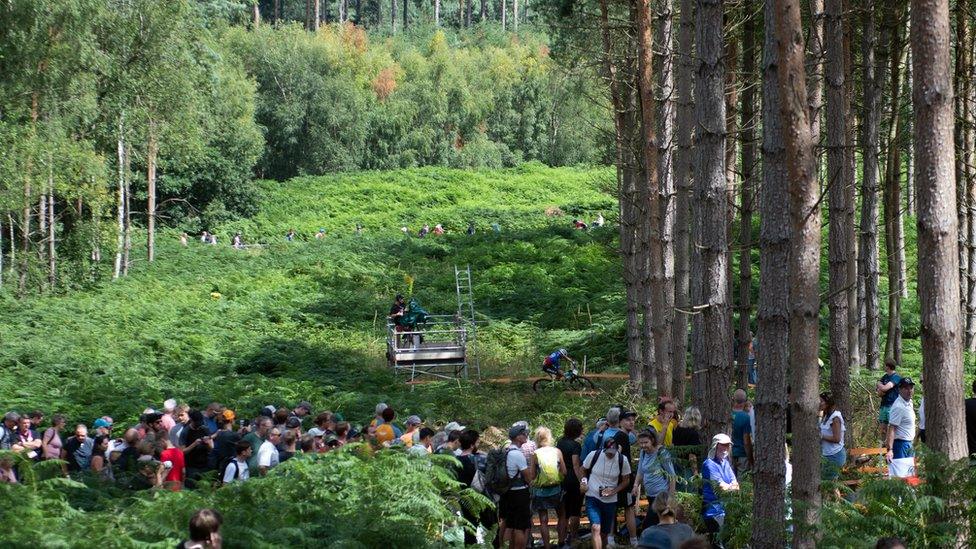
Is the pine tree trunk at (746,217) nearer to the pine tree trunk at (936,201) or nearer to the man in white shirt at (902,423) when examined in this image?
the man in white shirt at (902,423)

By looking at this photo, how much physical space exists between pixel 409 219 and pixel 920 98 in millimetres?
56050

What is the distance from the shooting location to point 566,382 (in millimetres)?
25953

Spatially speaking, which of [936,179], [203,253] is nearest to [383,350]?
[203,253]

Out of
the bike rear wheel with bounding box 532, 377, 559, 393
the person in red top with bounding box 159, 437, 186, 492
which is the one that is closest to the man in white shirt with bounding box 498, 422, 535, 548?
the person in red top with bounding box 159, 437, 186, 492

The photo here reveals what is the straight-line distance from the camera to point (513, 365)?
30.0 metres

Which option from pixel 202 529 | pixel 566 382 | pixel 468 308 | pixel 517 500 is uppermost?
pixel 468 308

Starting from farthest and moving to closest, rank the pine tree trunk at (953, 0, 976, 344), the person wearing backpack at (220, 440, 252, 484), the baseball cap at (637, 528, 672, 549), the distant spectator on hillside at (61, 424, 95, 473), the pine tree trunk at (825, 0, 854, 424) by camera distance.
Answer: the pine tree trunk at (953, 0, 976, 344), the pine tree trunk at (825, 0, 854, 424), the distant spectator on hillside at (61, 424, 95, 473), the person wearing backpack at (220, 440, 252, 484), the baseball cap at (637, 528, 672, 549)

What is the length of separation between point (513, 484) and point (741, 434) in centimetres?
343

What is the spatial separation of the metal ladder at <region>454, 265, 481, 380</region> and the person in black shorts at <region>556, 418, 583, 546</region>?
44.4 ft

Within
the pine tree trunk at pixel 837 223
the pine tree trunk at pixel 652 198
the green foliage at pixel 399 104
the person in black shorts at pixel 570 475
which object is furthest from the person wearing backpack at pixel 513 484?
the green foliage at pixel 399 104

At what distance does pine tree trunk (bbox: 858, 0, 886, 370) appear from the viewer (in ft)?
66.9

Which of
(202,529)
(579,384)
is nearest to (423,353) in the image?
(579,384)

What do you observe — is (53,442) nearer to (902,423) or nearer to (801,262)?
(801,262)

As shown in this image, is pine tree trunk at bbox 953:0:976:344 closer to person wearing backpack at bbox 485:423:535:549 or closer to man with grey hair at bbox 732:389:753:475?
man with grey hair at bbox 732:389:753:475
